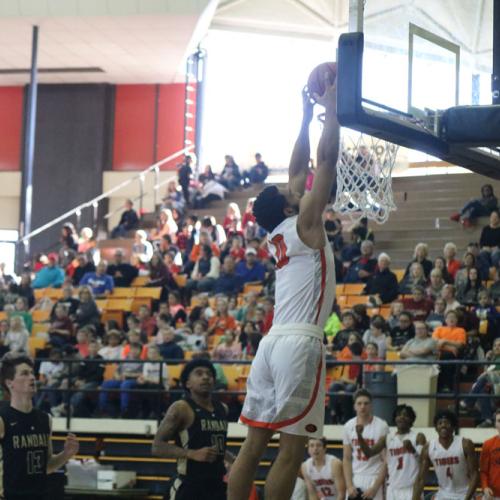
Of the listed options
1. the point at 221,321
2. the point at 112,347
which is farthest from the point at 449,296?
the point at 112,347

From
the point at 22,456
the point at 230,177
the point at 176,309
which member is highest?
the point at 230,177

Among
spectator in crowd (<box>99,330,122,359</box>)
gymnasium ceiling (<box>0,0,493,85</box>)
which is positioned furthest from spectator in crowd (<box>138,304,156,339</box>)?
gymnasium ceiling (<box>0,0,493,85</box>)

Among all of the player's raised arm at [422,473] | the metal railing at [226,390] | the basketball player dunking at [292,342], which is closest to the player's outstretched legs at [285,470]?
the basketball player dunking at [292,342]

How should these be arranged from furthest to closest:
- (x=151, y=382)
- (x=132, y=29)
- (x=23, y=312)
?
1. (x=132, y=29)
2. (x=23, y=312)
3. (x=151, y=382)

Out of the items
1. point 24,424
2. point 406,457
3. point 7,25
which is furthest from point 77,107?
point 24,424

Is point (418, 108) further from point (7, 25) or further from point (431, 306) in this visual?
point (7, 25)

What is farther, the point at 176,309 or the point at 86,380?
the point at 176,309

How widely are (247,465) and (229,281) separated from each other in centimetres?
1238

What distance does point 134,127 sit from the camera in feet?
97.5

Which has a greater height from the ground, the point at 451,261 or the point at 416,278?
the point at 451,261

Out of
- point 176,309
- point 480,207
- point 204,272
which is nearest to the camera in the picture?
point 176,309

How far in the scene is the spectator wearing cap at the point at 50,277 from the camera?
21.0 m

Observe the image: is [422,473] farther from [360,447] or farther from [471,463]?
[360,447]

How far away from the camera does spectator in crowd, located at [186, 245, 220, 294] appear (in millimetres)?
18953
